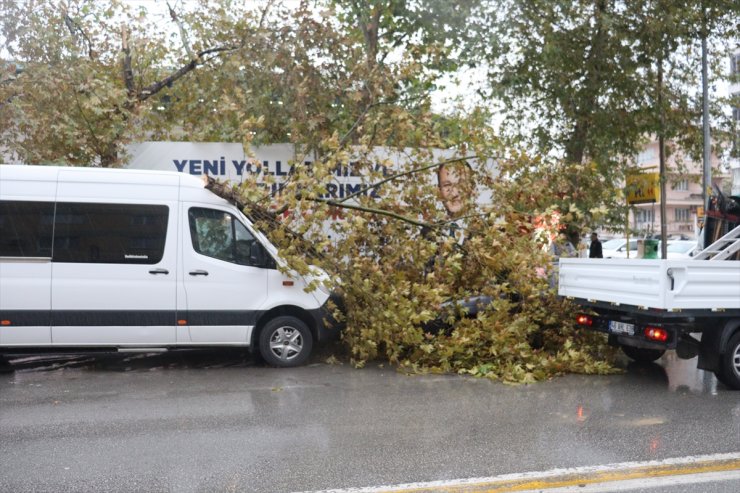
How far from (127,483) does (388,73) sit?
824 centimetres

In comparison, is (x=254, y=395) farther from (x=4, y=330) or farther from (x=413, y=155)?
(x=413, y=155)

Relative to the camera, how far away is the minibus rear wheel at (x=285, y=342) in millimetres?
9156

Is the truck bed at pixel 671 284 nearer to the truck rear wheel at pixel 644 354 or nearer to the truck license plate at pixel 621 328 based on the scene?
the truck license plate at pixel 621 328

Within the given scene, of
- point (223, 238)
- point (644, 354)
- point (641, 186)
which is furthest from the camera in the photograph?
point (641, 186)

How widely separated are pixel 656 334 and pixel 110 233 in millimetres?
6286

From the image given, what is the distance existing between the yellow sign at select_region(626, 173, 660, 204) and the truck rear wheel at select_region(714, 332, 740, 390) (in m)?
8.97

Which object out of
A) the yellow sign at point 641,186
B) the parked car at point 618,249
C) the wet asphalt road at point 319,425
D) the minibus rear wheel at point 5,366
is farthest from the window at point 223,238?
the parked car at point 618,249

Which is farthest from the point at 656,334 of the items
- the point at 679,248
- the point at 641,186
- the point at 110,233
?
the point at 679,248

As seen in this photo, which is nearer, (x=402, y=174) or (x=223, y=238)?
(x=223, y=238)

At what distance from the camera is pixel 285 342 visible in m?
9.24

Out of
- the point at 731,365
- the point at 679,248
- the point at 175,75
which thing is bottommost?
the point at 731,365

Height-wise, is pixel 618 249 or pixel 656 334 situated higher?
pixel 618 249

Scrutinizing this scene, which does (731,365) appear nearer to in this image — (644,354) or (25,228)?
(644,354)

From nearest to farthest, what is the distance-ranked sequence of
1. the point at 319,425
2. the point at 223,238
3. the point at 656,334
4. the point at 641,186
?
the point at 319,425 < the point at 656,334 < the point at 223,238 < the point at 641,186
